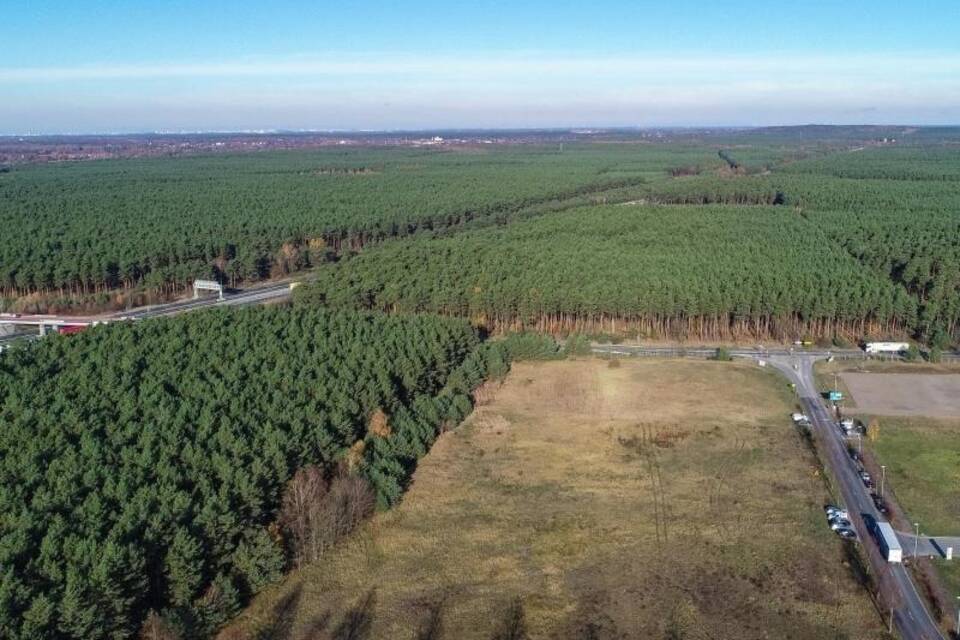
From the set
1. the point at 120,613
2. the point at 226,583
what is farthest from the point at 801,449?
the point at 120,613

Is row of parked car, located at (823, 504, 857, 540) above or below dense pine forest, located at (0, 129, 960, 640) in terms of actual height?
below

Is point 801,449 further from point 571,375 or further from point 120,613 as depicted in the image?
point 120,613

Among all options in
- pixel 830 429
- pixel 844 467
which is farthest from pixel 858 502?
pixel 830 429

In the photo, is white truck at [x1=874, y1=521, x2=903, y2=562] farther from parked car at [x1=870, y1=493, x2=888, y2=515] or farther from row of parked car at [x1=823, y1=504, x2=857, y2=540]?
parked car at [x1=870, y1=493, x2=888, y2=515]

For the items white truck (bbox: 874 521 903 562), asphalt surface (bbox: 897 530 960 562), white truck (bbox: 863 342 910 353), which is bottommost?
white truck (bbox: 863 342 910 353)

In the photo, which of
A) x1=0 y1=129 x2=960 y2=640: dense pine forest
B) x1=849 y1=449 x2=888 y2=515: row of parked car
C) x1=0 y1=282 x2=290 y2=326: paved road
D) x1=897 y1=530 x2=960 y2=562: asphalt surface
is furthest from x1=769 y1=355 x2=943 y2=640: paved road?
x1=0 y1=282 x2=290 y2=326: paved road

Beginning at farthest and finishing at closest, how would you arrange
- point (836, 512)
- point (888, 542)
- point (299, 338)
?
point (299, 338) → point (836, 512) → point (888, 542)

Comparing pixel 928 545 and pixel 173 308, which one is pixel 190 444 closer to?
pixel 928 545
